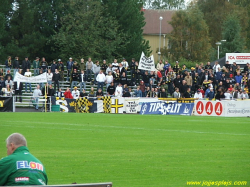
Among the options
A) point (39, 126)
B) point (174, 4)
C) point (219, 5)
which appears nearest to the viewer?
point (39, 126)

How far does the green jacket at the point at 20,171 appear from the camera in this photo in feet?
21.2

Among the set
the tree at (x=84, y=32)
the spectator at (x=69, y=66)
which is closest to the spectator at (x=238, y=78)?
the spectator at (x=69, y=66)

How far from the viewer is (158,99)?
3734 centimetres

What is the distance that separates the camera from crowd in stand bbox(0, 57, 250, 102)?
39750 mm

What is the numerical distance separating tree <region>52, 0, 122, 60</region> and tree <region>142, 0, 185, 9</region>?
189 ft

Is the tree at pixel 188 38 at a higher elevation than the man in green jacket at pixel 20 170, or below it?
higher

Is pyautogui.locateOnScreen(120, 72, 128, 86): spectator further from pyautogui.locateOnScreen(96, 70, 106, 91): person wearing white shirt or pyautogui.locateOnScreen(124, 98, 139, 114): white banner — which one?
pyautogui.locateOnScreen(124, 98, 139, 114): white banner

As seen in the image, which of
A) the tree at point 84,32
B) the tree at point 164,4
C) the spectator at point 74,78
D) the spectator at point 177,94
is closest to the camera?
the spectator at point 177,94

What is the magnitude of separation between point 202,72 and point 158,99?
20.3 feet

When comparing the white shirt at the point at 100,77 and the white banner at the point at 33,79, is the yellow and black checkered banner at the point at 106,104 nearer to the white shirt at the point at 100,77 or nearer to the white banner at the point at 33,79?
the white shirt at the point at 100,77

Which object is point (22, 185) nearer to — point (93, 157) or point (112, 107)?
point (93, 157)

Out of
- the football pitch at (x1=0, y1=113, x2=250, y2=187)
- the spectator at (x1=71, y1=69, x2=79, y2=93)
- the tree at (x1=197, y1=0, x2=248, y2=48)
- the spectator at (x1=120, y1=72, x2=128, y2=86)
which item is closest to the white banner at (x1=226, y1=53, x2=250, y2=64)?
the spectator at (x1=120, y1=72, x2=128, y2=86)

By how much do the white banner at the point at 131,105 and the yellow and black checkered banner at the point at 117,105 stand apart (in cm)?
29

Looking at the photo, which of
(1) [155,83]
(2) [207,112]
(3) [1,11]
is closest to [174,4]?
(3) [1,11]
